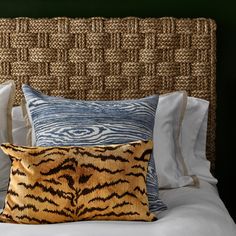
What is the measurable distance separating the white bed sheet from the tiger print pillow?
0.05 meters

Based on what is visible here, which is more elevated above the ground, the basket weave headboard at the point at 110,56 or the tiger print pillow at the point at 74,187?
the basket weave headboard at the point at 110,56

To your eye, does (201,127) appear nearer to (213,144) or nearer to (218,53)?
(213,144)

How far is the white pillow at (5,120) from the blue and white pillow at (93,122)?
0.31 ft

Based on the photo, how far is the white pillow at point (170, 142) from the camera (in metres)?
2.69

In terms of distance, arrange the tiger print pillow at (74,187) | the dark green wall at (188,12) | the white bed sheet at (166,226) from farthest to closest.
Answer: the dark green wall at (188,12)
the tiger print pillow at (74,187)
the white bed sheet at (166,226)

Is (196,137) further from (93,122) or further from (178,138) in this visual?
(93,122)

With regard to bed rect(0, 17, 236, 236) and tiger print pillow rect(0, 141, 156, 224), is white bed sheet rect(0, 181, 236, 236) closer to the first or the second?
tiger print pillow rect(0, 141, 156, 224)

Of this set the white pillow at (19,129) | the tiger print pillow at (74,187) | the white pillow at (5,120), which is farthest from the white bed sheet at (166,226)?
the white pillow at (19,129)

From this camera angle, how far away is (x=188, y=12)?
3.13 meters

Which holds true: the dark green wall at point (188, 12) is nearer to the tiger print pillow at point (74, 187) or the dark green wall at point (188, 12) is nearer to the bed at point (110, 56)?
the bed at point (110, 56)

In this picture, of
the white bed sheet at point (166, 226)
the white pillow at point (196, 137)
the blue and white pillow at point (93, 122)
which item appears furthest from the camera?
the white pillow at point (196, 137)

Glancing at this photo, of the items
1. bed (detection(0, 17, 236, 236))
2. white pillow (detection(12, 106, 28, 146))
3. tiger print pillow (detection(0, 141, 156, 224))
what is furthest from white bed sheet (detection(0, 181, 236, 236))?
bed (detection(0, 17, 236, 236))

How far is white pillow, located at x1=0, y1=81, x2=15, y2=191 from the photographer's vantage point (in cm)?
261

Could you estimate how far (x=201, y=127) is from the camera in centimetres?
→ 297
